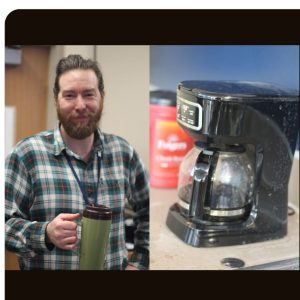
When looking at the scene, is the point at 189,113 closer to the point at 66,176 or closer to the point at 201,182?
the point at 201,182

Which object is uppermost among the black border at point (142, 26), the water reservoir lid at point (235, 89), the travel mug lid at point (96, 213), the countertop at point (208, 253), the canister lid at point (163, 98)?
the black border at point (142, 26)

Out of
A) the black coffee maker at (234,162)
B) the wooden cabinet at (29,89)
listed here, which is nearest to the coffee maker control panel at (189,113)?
the black coffee maker at (234,162)

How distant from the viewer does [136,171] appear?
79cm

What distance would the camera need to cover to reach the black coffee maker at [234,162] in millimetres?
786

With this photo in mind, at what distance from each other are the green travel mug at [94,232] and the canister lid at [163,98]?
0.69 ft

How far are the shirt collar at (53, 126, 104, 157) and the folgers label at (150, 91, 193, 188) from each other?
13 centimetres

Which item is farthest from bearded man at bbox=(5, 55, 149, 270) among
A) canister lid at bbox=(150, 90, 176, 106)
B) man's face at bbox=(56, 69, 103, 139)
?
canister lid at bbox=(150, 90, 176, 106)

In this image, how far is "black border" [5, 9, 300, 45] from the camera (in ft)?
2.48

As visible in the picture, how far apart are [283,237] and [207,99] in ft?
1.04

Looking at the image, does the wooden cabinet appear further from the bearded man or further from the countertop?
the countertop

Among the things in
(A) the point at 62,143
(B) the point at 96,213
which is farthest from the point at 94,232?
(A) the point at 62,143

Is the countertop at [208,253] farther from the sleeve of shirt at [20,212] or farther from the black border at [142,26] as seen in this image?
the black border at [142,26]

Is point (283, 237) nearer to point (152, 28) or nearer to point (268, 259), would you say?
point (268, 259)
